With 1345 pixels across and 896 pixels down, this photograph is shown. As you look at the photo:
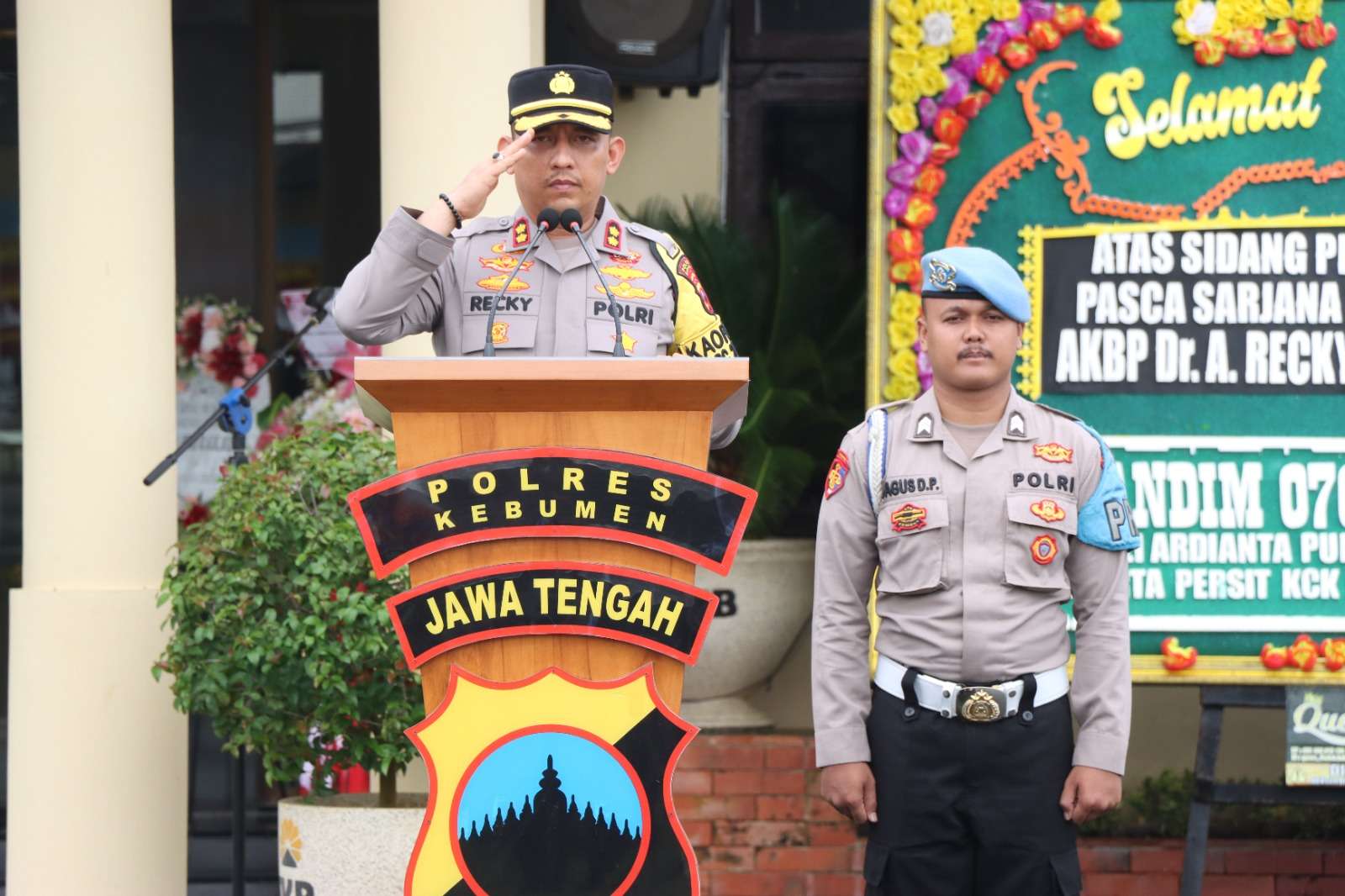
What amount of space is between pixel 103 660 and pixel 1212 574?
3.28 m

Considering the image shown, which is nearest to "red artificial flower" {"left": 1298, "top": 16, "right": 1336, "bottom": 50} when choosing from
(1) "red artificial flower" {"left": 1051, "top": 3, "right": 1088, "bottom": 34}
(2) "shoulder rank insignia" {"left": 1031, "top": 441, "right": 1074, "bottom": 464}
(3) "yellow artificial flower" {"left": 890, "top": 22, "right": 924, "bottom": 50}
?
(1) "red artificial flower" {"left": 1051, "top": 3, "right": 1088, "bottom": 34}

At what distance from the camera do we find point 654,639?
306 cm

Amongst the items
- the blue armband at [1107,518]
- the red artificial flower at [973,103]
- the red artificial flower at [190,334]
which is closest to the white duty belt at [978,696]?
the blue armband at [1107,518]

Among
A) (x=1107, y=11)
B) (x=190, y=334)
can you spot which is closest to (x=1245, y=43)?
(x=1107, y=11)

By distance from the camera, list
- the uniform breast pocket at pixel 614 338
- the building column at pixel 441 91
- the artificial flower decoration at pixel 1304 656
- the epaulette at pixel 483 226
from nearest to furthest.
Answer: the uniform breast pocket at pixel 614 338 → the epaulette at pixel 483 226 → the artificial flower decoration at pixel 1304 656 → the building column at pixel 441 91

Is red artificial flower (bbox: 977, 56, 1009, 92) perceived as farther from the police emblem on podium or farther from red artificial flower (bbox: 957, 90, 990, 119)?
the police emblem on podium

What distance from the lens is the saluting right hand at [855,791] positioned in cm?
365

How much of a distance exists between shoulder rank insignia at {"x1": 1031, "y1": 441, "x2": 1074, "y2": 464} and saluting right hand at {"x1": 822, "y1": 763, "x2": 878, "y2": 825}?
0.69 meters

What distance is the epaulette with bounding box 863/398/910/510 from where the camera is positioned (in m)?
3.73

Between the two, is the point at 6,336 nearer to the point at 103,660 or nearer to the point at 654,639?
the point at 103,660

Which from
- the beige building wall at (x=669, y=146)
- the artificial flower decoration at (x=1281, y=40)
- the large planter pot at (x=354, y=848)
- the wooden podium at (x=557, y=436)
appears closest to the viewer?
the wooden podium at (x=557, y=436)

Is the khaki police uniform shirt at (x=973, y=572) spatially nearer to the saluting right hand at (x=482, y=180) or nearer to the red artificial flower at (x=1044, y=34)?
the saluting right hand at (x=482, y=180)

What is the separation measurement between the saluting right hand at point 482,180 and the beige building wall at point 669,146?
13.1ft

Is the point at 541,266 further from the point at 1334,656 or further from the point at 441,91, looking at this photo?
the point at 1334,656
